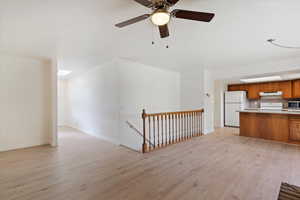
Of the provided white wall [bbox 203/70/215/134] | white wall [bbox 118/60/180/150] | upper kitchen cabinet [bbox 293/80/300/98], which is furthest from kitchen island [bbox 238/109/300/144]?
white wall [bbox 118/60/180/150]

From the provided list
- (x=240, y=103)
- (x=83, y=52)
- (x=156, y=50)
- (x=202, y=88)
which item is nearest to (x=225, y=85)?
(x=240, y=103)

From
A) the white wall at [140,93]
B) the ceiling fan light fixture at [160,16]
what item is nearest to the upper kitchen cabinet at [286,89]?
the white wall at [140,93]

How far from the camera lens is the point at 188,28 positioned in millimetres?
2594

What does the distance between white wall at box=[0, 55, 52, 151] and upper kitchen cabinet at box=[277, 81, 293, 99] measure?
27.3ft

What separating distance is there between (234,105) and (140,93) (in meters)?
4.46

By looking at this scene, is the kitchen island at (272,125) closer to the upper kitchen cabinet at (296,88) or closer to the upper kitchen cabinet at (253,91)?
the upper kitchen cabinet at (296,88)

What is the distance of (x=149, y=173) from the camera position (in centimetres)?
259

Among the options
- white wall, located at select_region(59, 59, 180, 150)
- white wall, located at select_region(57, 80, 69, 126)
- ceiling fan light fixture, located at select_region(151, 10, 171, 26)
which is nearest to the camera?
ceiling fan light fixture, located at select_region(151, 10, 171, 26)

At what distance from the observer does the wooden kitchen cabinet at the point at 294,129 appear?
416 cm

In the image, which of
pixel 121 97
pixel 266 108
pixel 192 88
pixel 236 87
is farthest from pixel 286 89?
pixel 121 97

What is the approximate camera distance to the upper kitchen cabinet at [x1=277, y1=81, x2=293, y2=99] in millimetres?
6055

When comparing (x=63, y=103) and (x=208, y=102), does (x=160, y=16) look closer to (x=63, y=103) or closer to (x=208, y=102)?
(x=208, y=102)

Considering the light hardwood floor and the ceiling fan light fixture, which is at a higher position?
the ceiling fan light fixture

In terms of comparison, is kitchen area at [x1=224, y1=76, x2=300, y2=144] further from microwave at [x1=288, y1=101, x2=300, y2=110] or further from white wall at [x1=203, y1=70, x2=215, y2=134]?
white wall at [x1=203, y1=70, x2=215, y2=134]
